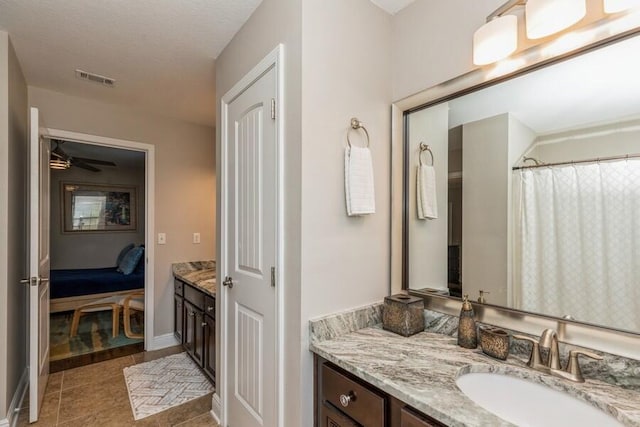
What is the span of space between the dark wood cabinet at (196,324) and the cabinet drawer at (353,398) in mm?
1365

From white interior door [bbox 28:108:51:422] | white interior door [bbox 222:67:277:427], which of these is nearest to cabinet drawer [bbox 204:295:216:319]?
white interior door [bbox 222:67:277:427]

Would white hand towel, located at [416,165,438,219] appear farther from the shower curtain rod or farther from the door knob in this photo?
the door knob

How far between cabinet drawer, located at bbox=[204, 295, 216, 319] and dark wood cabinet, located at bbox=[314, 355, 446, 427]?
127 centimetres

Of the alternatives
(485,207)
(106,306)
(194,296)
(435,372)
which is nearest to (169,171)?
(194,296)

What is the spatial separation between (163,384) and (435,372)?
2.36 metres

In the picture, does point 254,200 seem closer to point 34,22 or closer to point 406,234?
point 406,234

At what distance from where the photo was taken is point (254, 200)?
5.44 ft

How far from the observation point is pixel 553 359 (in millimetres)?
1062

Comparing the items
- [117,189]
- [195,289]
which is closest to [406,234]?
[195,289]

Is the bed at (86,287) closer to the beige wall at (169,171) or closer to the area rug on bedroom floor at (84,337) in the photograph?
the area rug on bedroom floor at (84,337)

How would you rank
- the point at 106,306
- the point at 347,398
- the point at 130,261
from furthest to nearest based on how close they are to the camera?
the point at 130,261, the point at 106,306, the point at 347,398

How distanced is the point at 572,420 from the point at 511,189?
800 mm

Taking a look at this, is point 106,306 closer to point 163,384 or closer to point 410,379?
point 163,384

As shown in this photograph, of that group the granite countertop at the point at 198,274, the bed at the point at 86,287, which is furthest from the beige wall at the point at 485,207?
Result: the bed at the point at 86,287
